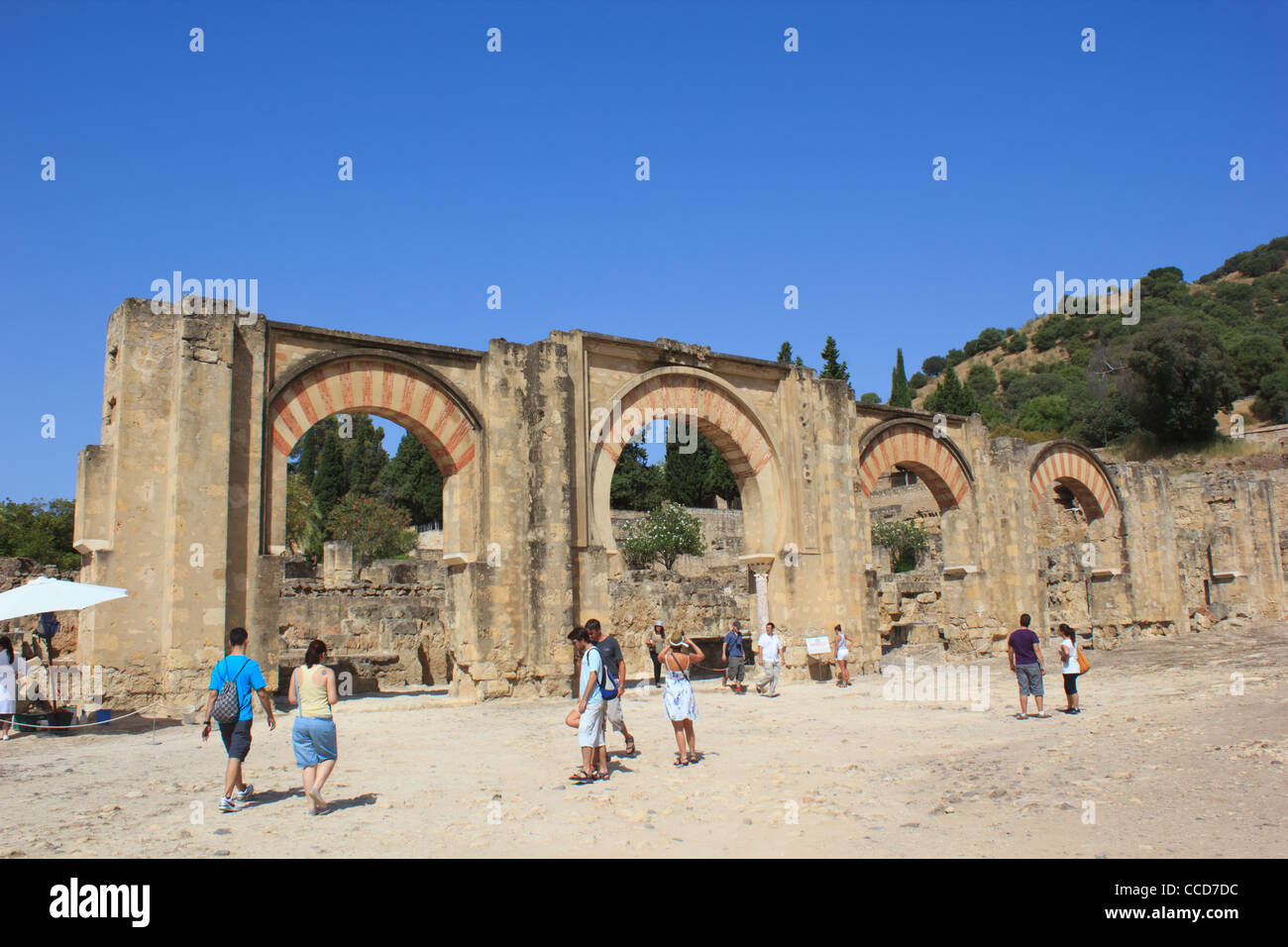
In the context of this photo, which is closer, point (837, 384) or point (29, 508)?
point (837, 384)

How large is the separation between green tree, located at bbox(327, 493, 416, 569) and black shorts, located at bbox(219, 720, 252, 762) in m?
30.5

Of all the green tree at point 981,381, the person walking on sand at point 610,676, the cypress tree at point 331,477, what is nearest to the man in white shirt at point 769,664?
the person walking on sand at point 610,676

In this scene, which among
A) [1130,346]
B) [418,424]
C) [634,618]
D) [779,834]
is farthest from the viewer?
[1130,346]

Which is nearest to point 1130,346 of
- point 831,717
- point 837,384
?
point 837,384

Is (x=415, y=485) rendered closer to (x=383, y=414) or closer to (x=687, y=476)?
(x=687, y=476)

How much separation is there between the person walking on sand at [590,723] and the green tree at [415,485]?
130ft

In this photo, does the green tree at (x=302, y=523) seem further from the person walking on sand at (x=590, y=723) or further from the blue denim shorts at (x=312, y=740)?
the blue denim shorts at (x=312, y=740)

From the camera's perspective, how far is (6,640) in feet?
29.5

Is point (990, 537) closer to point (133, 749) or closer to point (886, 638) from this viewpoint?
point (886, 638)

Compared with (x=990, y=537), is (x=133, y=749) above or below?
below

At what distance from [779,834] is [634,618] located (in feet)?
39.7

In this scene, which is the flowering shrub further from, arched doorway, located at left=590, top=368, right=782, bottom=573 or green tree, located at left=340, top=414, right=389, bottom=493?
arched doorway, located at left=590, top=368, right=782, bottom=573

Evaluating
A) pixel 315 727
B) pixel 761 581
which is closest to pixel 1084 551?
pixel 761 581

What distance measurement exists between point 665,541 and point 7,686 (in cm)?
2586
